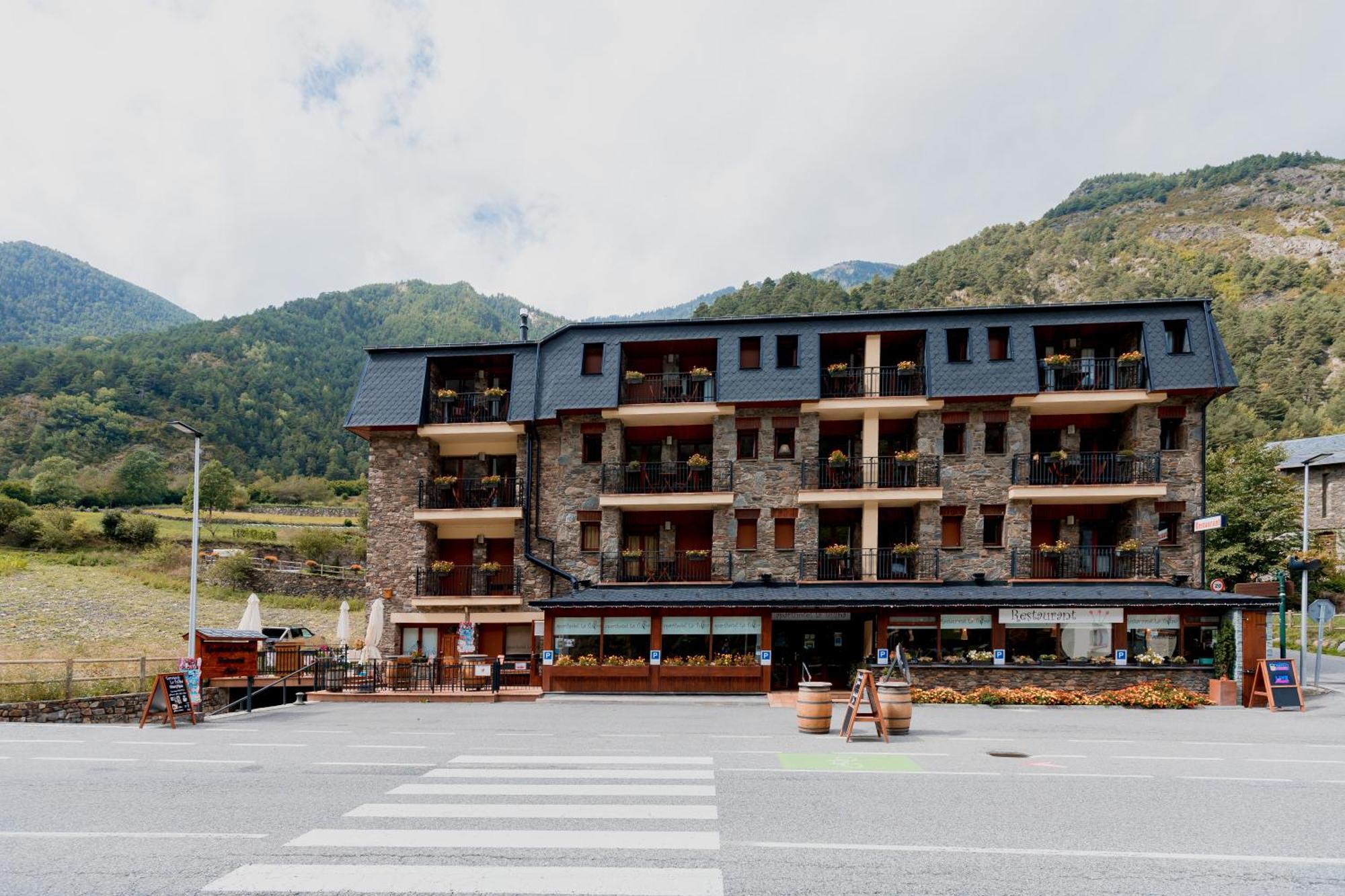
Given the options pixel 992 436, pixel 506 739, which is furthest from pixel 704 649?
pixel 992 436

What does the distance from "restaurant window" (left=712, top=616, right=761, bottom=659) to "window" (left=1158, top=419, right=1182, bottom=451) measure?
49.1ft

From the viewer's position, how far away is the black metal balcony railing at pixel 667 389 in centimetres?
2823

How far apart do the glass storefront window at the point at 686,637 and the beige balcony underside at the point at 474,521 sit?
7574 millimetres

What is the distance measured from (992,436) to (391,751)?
70.9 feet

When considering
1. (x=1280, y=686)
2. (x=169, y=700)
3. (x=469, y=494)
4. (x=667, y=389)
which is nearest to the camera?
(x=169, y=700)

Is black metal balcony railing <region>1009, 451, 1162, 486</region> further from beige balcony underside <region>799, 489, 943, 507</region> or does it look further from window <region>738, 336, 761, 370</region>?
window <region>738, 336, 761, 370</region>

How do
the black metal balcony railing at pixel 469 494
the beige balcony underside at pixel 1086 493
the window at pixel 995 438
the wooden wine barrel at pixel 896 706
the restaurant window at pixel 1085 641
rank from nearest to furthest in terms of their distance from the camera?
the wooden wine barrel at pixel 896 706 → the restaurant window at pixel 1085 641 → the beige balcony underside at pixel 1086 493 → the window at pixel 995 438 → the black metal balcony railing at pixel 469 494

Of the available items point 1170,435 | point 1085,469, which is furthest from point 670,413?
point 1170,435

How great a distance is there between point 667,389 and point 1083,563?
15477 millimetres

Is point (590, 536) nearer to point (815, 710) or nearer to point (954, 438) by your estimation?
point (954, 438)

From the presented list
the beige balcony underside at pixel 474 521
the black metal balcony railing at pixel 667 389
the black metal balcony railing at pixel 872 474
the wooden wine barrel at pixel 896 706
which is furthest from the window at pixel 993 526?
the beige balcony underside at pixel 474 521

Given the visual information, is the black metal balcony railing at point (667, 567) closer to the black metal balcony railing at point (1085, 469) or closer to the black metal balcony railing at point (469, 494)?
the black metal balcony railing at point (469, 494)

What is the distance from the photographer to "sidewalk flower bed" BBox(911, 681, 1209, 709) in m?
20.8

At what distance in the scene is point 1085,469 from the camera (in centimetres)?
2641
